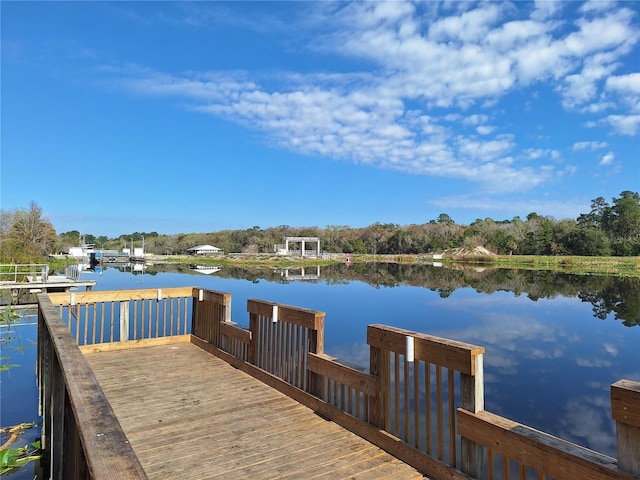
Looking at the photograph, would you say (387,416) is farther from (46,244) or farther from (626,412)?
(46,244)

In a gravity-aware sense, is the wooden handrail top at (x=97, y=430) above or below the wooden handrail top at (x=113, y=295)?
above

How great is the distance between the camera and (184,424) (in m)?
3.22

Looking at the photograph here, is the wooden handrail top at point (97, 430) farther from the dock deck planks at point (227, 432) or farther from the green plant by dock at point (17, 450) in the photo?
the green plant by dock at point (17, 450)

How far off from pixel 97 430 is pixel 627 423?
1.85 metres

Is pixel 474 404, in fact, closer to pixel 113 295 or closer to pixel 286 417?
pixel 286 417

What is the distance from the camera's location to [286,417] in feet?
11.1

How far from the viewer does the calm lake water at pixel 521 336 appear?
21.0 feet

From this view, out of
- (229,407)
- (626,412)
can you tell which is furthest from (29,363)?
(626,412)

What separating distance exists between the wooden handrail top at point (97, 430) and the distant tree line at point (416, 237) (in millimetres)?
22762

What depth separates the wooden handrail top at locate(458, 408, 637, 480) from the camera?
1694 millimetres

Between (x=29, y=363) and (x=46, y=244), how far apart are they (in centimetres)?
2872

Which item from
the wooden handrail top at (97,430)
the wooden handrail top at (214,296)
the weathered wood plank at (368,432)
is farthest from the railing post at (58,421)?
the wooden handrail top at (214,296)

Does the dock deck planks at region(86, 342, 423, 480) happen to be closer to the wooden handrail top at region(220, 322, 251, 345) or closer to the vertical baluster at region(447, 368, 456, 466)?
the vertical baluster at region(447, 368, 456, 466)

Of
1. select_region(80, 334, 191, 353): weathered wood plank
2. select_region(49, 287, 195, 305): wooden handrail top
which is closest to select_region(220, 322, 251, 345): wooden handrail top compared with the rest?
select_region(49, 287, 195, 305): wooden handrail top
